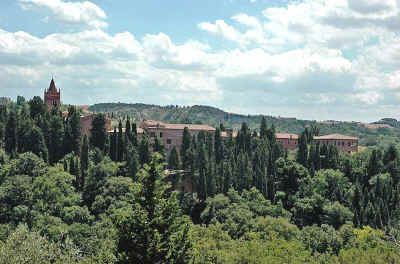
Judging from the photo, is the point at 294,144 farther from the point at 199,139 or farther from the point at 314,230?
the point at 314,230

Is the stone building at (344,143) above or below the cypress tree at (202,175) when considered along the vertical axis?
above

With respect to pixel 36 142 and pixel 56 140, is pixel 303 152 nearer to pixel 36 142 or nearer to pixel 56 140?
pixel 56 140

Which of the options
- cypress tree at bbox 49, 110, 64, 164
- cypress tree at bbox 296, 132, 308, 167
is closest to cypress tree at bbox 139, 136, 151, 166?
cypress tree at bbox 49, 110, 64, 164

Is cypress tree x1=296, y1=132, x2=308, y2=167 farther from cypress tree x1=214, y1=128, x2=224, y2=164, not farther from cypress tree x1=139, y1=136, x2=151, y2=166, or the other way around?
cypress tree x1=139, y1=136, x2=151, y2=166

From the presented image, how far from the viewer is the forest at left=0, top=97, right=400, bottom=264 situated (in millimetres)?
56969

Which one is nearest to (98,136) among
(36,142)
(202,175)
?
(36,142)

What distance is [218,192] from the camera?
84625 millimetres

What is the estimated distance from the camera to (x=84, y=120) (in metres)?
102

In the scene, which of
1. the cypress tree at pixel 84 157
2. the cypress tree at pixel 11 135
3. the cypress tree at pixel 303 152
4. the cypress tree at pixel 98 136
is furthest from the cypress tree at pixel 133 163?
the cypress tree at pixel 303 152

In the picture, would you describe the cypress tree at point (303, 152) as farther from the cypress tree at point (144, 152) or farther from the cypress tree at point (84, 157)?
the cypress tree at point (84, 157)

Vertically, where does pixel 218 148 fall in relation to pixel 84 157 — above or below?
above

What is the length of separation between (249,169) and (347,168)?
21918 millimetres

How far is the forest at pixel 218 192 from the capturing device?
56969 millimetres

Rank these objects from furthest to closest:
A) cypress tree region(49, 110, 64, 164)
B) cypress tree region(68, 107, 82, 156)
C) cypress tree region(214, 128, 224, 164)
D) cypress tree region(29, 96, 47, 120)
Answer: cypress tree region(214, 128, 224, 164)
cypress tree region(29, 96, 47, 120)
cypress tree region(68, 107, 82, 156)
cypress tree region(49, 110, 64, 164)
